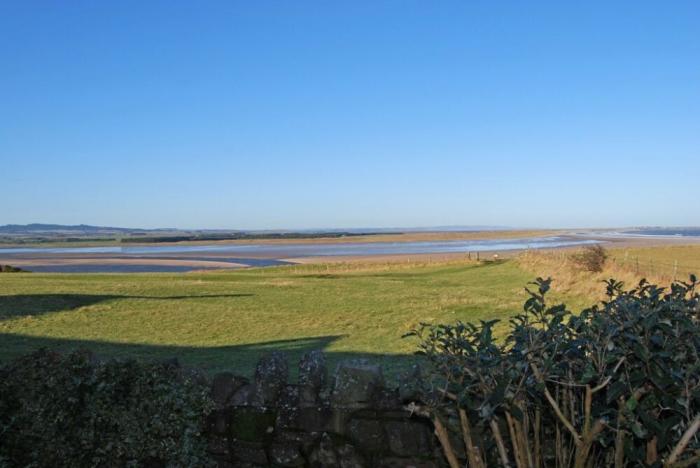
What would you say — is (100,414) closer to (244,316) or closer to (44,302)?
(244,316)

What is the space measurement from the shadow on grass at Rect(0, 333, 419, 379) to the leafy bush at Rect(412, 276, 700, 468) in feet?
20.9

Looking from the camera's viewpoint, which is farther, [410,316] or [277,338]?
[410,316]

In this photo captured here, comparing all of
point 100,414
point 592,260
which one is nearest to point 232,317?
point 100,414

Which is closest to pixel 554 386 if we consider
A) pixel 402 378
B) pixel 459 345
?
pixel 459 345

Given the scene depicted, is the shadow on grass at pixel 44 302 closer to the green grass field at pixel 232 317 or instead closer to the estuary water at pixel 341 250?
the green grass field at pixel 232 317

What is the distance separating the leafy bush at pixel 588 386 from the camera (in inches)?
123

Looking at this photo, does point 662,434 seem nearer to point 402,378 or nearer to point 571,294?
point 402,378

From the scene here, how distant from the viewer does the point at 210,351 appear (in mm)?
12852

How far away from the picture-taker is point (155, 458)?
432 cm

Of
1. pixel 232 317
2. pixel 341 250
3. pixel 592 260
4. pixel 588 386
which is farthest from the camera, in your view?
pixel 341 250

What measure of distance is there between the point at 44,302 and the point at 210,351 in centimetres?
911

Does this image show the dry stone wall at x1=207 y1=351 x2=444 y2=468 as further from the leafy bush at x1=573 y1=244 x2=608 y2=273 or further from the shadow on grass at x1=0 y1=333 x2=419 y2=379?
the leafy bush at x1=573 y1=244 x2=608 y2=273

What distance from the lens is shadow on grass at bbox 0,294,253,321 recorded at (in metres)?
17.5

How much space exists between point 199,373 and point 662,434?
3.08m
